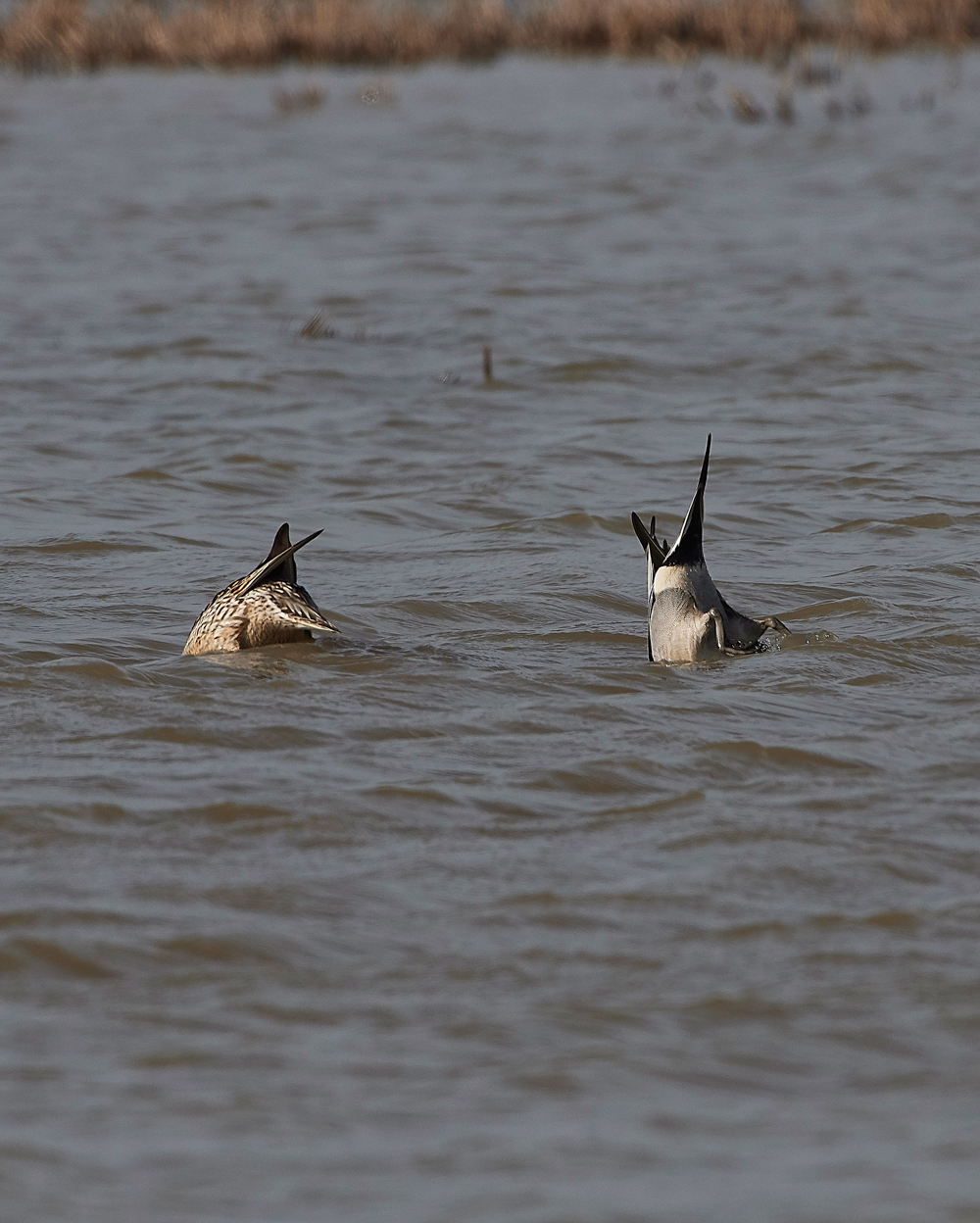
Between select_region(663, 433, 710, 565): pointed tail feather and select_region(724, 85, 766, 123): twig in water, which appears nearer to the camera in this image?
select_region(663, 433, 710, 565): pointed tail feather

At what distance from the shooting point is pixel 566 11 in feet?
82.2

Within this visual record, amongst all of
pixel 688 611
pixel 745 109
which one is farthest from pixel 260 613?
pixel 745 109

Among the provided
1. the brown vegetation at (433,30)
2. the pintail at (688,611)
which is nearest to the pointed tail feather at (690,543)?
the pintail at (688,611)

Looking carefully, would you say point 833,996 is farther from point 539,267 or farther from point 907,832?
point 539,267

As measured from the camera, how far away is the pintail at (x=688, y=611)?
5.29 meters

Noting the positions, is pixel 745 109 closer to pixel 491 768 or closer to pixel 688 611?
pixel 688 611

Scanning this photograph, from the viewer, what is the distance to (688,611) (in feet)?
17.5

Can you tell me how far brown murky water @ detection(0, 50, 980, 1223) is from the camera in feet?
9.25

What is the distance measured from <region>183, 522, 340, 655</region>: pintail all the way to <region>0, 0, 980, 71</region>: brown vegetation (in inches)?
801

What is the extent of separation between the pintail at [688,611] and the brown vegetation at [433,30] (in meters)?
20.3

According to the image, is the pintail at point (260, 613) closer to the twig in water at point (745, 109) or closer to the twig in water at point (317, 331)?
the twig in water at point (317, 331)

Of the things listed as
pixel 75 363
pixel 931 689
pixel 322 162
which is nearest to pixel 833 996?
pixel 931 689

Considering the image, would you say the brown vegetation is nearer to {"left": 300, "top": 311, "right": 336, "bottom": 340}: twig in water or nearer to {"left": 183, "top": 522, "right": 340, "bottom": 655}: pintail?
{"left": 300, "top": 311, "right": 336, "bottom": 340}: twig in water

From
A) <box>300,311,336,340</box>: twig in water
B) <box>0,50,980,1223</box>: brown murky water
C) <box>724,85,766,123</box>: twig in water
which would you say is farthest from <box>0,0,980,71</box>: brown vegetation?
<box>300,311,336,340</box>: twig in water
